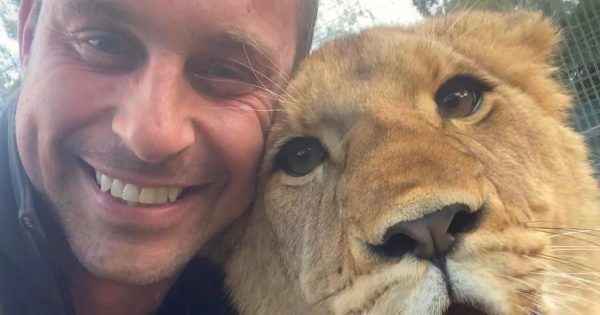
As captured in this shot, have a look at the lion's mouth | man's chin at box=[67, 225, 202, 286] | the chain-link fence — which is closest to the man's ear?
man's chin at box=[67, 225, 202, 286]

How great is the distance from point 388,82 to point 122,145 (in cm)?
76

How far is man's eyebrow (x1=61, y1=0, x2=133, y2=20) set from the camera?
1.88m

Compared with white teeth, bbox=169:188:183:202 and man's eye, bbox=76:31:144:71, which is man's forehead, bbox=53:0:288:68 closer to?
man's eye, bbox=76:31:144:71

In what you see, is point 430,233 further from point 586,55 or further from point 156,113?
point 586,55

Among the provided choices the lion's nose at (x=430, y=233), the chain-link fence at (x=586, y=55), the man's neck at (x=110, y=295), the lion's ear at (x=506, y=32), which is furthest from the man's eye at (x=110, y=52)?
the chain-link fence at (x=586, y=55)

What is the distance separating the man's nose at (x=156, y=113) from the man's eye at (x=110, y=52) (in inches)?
2.0

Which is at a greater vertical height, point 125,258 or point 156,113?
point 156,113

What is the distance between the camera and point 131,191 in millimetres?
2008

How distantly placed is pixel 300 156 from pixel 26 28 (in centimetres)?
93

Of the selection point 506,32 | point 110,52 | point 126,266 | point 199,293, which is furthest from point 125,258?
point 506,32

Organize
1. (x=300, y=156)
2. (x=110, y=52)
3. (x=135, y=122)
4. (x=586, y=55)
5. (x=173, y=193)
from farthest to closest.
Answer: (x=586, y=55)
(x=300, y=156)
(x=173, y=193)
(x=110, y=52)
(x=135, y=122)

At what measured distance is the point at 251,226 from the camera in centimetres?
231

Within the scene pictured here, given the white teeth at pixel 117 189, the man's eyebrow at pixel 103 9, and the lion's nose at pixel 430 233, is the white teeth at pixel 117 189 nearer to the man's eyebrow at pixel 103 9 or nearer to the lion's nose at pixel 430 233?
the man's eyebrow at pixel 103 9

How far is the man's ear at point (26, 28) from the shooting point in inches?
88.8
